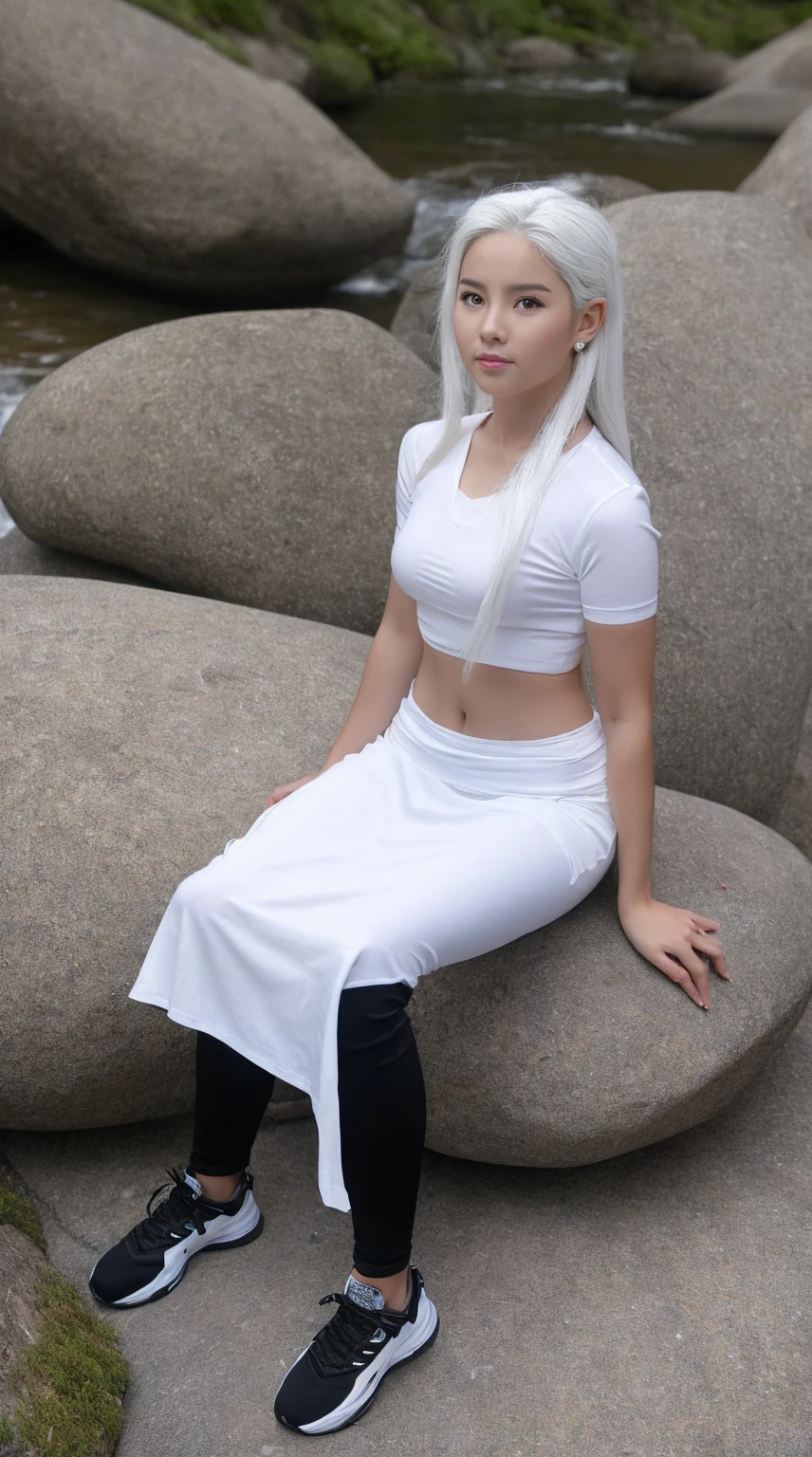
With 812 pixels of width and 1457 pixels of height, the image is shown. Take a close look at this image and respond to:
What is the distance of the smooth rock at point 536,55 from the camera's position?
58.1 feet

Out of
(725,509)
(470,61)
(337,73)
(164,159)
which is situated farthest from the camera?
(470,61)

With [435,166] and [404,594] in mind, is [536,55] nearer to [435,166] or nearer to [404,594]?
[435,166]

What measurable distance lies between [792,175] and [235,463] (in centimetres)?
230

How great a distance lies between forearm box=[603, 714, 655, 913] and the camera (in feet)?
7.08

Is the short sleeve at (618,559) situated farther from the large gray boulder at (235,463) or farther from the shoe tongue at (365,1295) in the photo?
the large gray boulder at (235,463)

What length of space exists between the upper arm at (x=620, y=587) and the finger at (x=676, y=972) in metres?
0.43

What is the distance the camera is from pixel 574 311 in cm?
208

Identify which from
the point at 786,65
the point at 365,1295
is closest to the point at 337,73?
the point at 786,65

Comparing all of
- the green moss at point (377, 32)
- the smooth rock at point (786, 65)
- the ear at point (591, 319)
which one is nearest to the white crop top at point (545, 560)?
the ear at point (591, 319)

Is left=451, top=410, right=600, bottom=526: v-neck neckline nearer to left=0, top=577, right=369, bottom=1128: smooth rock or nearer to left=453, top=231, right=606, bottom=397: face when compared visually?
left=453, top=231, right=606, bottom=397: face

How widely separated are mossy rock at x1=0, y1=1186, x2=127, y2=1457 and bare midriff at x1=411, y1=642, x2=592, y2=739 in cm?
107

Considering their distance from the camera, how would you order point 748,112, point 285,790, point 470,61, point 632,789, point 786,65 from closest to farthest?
1. point 632,789
2. point 285,790
3. point 748,112
4. point 786,65
5. point 470,61

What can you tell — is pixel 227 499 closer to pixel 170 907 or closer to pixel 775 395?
pixel 775 395

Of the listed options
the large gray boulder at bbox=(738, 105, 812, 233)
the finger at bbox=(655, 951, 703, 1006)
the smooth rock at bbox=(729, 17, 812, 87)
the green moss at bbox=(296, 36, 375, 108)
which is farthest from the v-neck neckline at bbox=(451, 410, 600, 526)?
the green moss at bbox=(296, 36, 375, 108)
